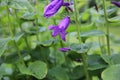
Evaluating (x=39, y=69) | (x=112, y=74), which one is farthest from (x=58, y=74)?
(x=112, y=74)

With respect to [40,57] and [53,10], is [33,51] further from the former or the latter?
[53,10]

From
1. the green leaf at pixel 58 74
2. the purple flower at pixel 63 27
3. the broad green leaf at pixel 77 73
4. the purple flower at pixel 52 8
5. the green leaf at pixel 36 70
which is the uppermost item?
the purple flower at pixel 52 8

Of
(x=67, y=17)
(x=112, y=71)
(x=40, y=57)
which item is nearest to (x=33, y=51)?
(x=40, y=57)

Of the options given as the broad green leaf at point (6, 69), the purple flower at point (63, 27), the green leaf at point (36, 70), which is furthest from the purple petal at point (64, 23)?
the broad green leaf at point (6, 69)

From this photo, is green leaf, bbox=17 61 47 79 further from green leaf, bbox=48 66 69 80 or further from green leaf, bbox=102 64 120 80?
green leaf, bbox=102 64 120 80

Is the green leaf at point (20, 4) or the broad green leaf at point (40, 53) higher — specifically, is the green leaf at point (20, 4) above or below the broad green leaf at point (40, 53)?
above

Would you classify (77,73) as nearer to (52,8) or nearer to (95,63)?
(95,63)

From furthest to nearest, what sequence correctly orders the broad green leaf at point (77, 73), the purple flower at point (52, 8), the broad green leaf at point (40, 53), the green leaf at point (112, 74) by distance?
the broad green leaf at point (40, 53) → the broad green leaf at point (77, 73) → the purple flower at point (52, 8) → the green leaf at point (112, 74)

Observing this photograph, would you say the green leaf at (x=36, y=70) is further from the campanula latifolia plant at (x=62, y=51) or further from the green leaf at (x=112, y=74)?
the green leaf at (x=112, y=74)

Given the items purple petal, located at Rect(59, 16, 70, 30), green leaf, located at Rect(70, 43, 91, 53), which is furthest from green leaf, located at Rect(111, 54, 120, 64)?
purple petal, located at Rect(59, 16, 70, 30)
